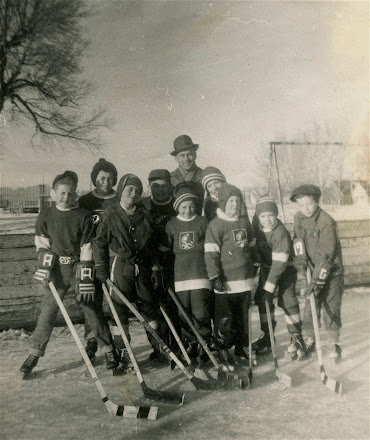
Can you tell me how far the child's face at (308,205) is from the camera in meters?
3.46

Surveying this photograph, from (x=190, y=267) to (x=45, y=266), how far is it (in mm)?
1211

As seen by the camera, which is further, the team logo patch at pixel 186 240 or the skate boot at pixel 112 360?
the team logo patch at pixel 186 240

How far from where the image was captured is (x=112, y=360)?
3.17 metres

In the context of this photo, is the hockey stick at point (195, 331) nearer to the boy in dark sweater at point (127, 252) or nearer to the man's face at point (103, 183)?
the boy in dark sweater at point (127, 252)

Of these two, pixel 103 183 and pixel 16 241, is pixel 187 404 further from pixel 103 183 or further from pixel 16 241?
pixel 16 241

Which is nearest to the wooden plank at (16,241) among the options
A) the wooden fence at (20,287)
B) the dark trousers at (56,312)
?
the wooden fence at (20,287)

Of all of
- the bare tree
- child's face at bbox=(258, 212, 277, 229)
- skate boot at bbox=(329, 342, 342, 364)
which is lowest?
skate boot at bbox=(329, 342, 342, 364)

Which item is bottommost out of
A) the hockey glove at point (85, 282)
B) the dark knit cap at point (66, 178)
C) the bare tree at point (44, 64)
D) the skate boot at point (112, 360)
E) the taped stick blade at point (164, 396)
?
the taped stick blade at point (164, 396)

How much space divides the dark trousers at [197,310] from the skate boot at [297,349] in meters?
0.76

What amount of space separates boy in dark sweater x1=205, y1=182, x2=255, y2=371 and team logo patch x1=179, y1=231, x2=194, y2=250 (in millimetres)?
148

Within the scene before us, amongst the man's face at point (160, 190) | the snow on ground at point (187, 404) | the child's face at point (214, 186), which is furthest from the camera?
the man's face at point (160, 190)

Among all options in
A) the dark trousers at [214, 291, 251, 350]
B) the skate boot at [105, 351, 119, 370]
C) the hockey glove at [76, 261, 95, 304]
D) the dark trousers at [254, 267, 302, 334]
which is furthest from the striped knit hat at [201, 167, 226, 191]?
the skate boot at [105, 351, 119, 370]

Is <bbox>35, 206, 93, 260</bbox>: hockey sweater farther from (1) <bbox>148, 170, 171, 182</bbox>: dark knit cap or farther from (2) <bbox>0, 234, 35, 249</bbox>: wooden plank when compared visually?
(2) <bbox>0, 234, 35, 249</bbox>: wooden plank

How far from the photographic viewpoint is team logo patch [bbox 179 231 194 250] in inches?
131
